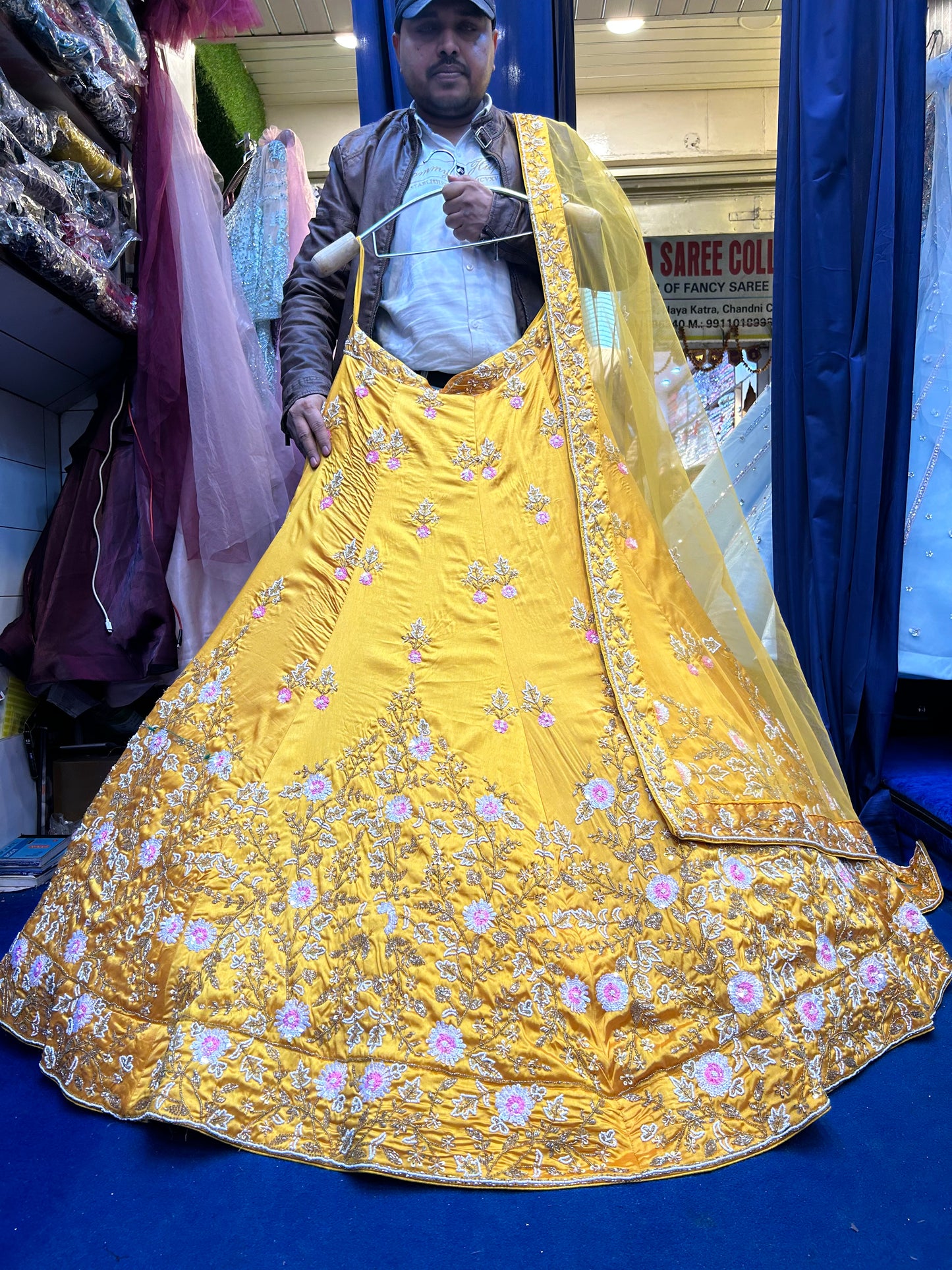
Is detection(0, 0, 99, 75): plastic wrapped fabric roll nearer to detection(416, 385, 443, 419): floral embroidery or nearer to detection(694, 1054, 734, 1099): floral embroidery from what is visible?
detection(416, 385, 443, 419): floral embroidery

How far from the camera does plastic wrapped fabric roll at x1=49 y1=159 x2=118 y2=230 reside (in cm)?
194

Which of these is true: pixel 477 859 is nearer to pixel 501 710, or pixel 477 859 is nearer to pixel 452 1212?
pixel 501 710

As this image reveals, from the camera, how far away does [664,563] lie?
4.75 ft

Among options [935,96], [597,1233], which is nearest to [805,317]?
[935,96]

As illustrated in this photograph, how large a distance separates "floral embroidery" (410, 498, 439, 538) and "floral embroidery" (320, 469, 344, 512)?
14 cm

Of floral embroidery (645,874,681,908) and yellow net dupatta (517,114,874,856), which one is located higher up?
yellow net dupatta (517,114,874,856)

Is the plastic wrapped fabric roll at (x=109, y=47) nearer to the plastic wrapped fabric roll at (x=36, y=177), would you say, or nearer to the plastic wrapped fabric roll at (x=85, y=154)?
the plastic wrapped fabric roll at (x=85, y=154)

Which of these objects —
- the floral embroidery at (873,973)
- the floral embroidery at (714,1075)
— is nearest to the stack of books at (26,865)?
the floral embroidery at (714,1075)

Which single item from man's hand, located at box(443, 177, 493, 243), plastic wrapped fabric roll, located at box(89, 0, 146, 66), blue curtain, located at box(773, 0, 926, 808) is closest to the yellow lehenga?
man's hand, located at box(443, 177, 493, 243)

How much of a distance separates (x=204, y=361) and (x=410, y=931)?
61.3 inches

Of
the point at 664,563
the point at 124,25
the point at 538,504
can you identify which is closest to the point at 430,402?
the point at 538,504

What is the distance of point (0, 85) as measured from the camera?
1685mm

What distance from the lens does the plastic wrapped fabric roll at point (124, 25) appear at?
6.58 ft

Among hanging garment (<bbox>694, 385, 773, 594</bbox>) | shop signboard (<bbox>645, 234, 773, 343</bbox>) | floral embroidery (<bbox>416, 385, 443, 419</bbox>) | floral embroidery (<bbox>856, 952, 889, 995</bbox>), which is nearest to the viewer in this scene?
floral embroidery (<bbox>856, 952, 889, 995</bbox>)
